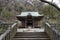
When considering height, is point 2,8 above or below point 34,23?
above

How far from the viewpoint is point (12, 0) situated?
37594 millimetres

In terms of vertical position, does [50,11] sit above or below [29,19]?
above

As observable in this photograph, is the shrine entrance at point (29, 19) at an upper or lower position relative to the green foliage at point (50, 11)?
lower

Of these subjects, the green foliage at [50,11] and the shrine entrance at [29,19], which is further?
the green foliage at [50,11]

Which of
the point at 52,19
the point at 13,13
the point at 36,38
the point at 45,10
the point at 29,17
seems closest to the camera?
the point at 36,38

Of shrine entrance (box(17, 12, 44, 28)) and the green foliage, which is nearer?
shrine entrance (box(17, 12, 44, 28))

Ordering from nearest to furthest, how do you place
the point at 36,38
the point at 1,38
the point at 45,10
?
the point at 1,38, the point at 36,38, the point at 45,10

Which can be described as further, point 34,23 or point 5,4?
point 5,4

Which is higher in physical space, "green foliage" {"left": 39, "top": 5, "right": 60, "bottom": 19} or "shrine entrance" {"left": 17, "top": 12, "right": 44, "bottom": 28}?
"green foliage" {"left": 39, "top": 5, "right": 60, "bottom": 19}

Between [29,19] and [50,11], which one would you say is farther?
[50,11]

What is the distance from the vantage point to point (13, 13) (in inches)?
1387

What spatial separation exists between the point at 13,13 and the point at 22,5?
407 centimetres

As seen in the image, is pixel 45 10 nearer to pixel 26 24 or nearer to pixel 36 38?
pixel 26 24

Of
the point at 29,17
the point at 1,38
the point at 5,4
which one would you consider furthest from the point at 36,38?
the point at 5,4
